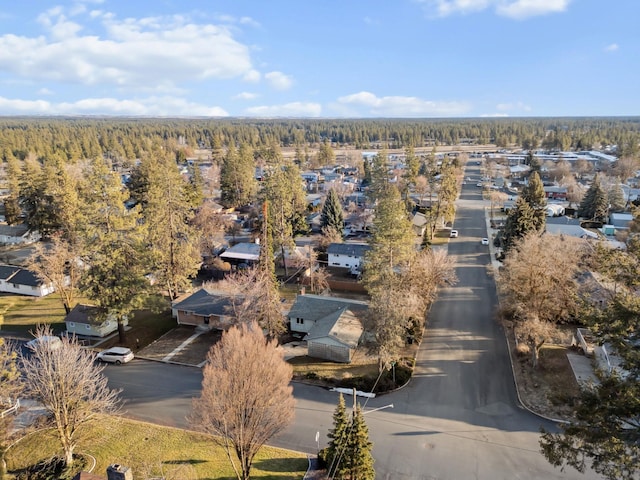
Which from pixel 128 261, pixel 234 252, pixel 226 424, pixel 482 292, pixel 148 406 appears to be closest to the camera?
pixel 226 424

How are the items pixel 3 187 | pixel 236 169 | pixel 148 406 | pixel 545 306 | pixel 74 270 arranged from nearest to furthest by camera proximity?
pixel 148 406, pixel 545 306, pixel 74 270, pixel 236 169, pixel 3 187

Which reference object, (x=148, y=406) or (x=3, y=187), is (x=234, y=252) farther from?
(x=3, y=187)

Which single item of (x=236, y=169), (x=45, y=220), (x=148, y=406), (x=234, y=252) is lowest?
(x=148, y=406)

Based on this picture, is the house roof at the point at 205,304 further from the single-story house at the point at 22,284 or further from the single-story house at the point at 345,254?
the single-story house at the point at 345,254

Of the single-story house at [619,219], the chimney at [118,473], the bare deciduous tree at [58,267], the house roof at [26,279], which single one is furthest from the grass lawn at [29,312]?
the single-story house at [619,219]

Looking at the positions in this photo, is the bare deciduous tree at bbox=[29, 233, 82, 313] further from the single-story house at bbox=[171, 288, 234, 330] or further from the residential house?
the residential house

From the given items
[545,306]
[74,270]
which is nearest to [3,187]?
[74,270]

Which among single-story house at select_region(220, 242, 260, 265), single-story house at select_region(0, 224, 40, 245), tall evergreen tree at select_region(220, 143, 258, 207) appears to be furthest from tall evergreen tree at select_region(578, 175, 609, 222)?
single-story house at select_region(0, 224, 40, 245)
